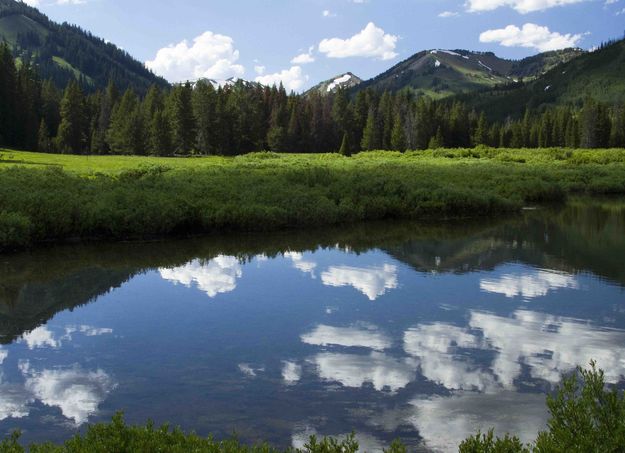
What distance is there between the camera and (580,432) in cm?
614

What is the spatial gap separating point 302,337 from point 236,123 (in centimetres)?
8086

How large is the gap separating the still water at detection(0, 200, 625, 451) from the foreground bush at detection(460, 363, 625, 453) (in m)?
2.49

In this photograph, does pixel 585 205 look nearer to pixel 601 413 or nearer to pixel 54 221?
pixel 54 221

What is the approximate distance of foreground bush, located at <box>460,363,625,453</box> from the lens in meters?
5.77

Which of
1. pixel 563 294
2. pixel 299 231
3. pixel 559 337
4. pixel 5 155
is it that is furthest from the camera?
pixel 5 155

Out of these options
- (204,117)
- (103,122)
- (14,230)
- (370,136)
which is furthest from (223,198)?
(370,136)

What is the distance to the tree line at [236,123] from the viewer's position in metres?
77.6

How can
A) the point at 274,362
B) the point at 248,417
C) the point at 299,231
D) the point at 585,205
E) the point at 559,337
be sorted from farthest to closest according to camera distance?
the point at 585,205 → the point at 299,231 → the point at 559,337 → the point at 274,362 → the point at 248,417

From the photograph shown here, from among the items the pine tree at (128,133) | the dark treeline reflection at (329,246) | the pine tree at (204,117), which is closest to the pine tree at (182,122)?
the pine tree at (204,117)

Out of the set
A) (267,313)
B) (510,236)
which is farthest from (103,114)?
(267,313)

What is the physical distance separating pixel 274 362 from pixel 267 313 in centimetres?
363

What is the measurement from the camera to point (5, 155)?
47.5 meters

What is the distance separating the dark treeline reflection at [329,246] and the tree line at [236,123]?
5212 cm

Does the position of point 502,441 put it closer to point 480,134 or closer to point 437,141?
point 437,141
